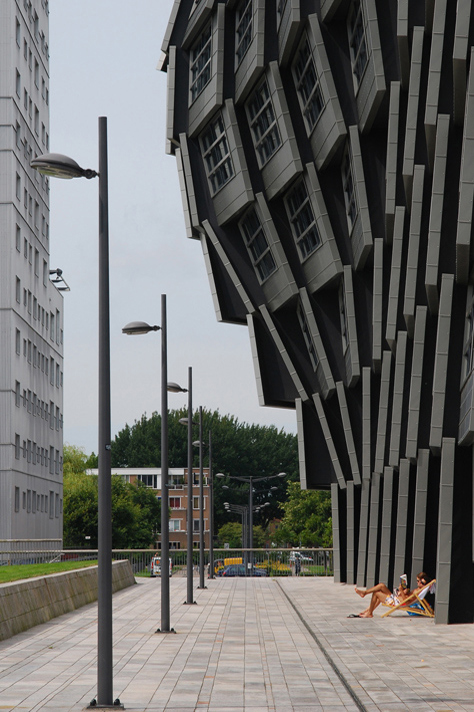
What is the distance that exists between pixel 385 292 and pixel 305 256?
837cm

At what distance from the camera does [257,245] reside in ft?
139

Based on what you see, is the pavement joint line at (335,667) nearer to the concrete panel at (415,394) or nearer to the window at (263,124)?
the concrete panel at (415,394)

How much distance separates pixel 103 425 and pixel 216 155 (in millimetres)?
31550

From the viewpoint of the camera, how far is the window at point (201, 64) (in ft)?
135

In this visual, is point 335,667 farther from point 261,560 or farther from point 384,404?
point 261,560

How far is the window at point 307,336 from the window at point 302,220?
2550mm

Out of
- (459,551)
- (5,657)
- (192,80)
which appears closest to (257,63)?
(192,80)

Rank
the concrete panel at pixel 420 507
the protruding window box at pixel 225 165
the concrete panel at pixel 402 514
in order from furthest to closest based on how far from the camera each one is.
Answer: the protruding window box at pixel 225 165, the concrete panel at pixel 402 514, the concrete panel at pixel 420 507

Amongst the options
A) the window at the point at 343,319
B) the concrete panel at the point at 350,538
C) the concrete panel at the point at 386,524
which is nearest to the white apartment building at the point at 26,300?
the concrete panel at the point at 350,538

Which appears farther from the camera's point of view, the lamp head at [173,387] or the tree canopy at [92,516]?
the tree canopy at [92,516]

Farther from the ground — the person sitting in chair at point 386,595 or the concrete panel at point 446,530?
the concrete panel at point 446,530

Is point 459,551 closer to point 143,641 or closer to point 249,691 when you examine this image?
point 143,641

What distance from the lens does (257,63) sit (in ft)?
121

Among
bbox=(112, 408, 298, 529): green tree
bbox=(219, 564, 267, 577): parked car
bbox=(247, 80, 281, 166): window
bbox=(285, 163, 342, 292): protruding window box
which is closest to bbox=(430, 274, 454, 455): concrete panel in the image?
bbox=(285, 163, 342, 292): protruding window box
